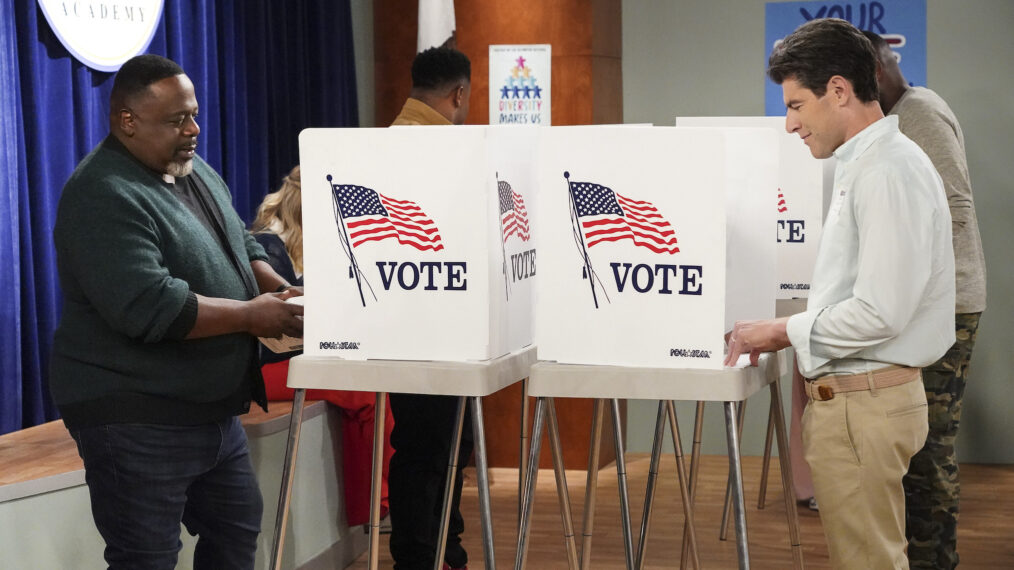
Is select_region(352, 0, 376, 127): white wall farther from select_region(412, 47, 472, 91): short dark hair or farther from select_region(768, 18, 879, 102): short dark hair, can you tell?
select_region(768, 18, 879, 102): short dark hair

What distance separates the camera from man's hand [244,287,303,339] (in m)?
2.33

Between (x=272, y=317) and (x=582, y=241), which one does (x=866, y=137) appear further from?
→ (x=272, y=317)

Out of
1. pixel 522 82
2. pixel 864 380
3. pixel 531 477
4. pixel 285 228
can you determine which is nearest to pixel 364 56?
pixel 522 82

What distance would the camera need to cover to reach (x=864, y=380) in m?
2.12

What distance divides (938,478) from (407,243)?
5.98 ft

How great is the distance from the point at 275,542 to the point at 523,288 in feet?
2.34

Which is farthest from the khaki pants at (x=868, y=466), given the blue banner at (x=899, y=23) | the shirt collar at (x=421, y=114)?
the blue banner at (x=899, y=23)

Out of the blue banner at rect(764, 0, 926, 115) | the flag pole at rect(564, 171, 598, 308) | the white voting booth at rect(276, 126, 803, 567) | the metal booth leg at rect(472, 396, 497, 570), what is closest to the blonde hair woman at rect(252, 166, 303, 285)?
the white voting booth at rect(276, 126, 803, 567)

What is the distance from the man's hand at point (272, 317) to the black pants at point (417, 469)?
0.89 meters

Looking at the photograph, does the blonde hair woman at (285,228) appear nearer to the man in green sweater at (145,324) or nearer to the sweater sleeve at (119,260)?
the man in green sweater at (145,324)

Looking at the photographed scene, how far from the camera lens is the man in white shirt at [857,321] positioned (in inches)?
81.0

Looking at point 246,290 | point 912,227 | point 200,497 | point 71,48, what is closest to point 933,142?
point 912,227

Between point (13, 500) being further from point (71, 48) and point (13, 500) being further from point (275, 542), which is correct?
point (71, 48)

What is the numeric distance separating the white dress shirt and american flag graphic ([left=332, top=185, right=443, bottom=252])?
699 mm
